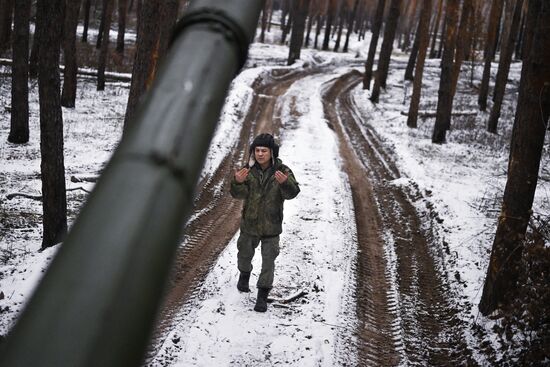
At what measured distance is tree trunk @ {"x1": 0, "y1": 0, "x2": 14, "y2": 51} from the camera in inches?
→ 934

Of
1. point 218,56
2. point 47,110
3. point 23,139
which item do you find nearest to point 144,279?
point 218,56

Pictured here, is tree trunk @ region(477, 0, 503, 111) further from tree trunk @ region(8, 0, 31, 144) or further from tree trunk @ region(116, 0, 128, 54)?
tree trunk @ region(116, 0, 128, 54)

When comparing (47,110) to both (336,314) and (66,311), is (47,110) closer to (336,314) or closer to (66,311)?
(336,314)

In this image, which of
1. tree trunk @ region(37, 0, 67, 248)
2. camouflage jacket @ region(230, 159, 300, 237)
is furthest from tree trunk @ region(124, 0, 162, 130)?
camouflage jacket @ region(230, 159, 300, 237)

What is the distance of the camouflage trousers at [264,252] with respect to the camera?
606 centimetres

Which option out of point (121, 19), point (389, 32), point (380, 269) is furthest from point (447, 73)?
point (121, 19)

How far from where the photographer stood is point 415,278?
302 inches

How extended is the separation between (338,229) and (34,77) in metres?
17.3

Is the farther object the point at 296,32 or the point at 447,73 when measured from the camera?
the point at 296,32

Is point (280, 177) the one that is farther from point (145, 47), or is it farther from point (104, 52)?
point (104, 52)

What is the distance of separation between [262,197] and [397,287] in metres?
2.73

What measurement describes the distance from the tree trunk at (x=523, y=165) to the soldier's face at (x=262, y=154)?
2.99m

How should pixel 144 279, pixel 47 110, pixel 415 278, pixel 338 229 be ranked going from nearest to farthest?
pixel 144 279, pixel 47 110, pixel 415 278, pixel 338 229

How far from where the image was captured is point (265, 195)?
595 centimetres
